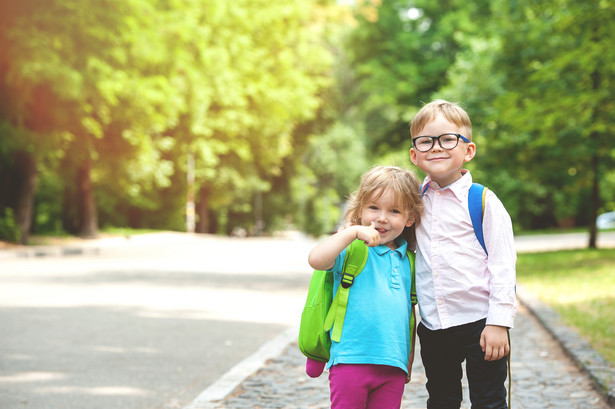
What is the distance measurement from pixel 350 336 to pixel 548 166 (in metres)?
18.0

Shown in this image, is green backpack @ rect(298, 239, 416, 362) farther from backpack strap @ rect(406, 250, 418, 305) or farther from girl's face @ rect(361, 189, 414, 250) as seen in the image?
backpack strap @ rect(406, 250, 418, 305)

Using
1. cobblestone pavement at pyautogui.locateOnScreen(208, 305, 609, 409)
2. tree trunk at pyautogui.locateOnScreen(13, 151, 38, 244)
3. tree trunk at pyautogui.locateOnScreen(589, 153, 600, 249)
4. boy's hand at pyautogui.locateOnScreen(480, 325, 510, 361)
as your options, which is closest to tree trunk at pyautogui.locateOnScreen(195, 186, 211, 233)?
tree trunk at pyautogui.locateOnScreen(13, 151, 38, 244)

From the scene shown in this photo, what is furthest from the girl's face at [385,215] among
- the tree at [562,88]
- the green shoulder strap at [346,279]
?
the tree at [562,88]

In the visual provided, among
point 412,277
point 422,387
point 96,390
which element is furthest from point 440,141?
point 96,390

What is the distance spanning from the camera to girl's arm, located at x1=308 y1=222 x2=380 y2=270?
2.78m

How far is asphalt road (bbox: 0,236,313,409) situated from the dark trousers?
A: 95.9 inches

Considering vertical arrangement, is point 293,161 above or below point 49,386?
above

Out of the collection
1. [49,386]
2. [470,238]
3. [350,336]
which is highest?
[470,238]

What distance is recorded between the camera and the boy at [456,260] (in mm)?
2990

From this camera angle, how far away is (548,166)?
1980 centimetres

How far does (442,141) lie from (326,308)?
80 cm

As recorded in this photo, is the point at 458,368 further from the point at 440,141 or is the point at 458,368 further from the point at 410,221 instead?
the point at 440,141

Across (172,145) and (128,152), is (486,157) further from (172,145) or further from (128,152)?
(172,145)

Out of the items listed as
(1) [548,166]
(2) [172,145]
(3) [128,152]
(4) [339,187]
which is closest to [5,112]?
(3) [128,152]
